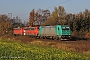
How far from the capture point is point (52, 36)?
54406mm

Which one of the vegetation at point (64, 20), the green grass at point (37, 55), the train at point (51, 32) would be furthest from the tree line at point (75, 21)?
the green grass at point (37, 55)

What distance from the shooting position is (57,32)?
2048 inches

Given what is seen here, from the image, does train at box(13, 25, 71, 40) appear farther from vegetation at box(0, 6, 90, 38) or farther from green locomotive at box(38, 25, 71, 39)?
vegetation at box(0, 6, 90, 38)

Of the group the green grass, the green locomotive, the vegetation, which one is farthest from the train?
the green grass

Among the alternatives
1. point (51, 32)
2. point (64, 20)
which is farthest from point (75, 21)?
point (51, 32)

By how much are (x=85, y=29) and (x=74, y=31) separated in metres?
3.43

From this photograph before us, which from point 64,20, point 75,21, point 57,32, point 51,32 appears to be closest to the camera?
point 57,32

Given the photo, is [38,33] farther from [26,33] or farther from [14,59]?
[14,59]

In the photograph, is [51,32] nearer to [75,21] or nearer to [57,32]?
[57,32]

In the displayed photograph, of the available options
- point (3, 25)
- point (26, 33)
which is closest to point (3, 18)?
point (3, 25)

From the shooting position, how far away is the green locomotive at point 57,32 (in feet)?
167

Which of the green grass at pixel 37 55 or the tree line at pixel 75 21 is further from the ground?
the tree line at pixel 75 21

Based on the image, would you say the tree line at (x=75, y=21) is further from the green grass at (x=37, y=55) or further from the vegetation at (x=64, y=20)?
the green grass at (x=37, y=55)

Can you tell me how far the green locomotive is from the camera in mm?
50750
